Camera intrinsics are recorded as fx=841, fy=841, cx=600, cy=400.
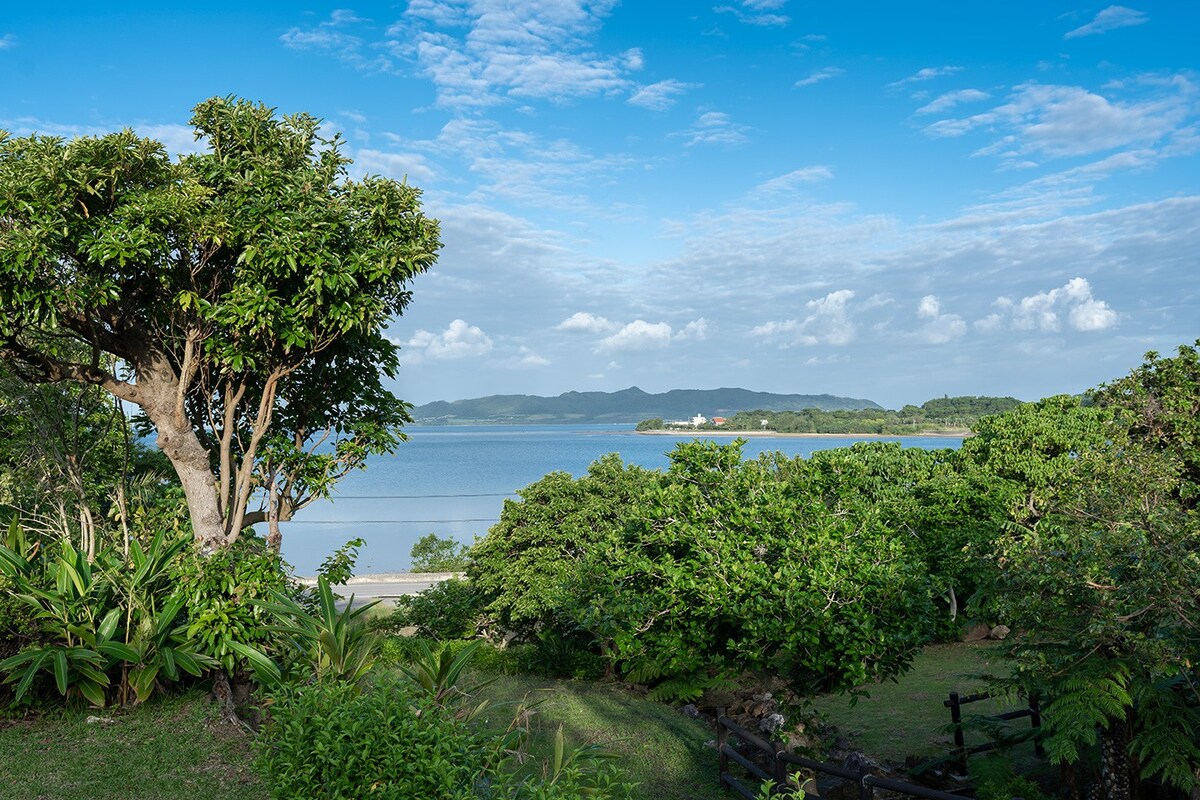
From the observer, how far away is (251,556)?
27.4ft

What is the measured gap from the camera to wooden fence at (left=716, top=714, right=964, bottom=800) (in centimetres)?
550

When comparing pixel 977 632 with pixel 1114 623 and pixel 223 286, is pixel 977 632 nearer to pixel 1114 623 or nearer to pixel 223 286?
pixel 1114 623

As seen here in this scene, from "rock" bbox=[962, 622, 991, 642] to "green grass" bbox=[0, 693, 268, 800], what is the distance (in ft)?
43.0

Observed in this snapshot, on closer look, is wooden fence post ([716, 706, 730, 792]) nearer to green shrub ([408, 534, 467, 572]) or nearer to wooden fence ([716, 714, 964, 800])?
wooden fence ([716, 714, 964, 800])

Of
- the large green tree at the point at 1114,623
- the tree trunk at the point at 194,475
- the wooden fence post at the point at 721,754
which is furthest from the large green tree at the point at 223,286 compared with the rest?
the large green tree at the point at 1114,623

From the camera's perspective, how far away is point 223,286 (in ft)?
28.3

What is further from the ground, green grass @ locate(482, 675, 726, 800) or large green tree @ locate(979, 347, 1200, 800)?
large green tree @ locate(979, 347, 1200, 800)

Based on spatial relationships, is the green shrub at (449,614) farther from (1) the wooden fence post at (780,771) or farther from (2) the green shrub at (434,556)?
(2) the green shrub at (434,556)

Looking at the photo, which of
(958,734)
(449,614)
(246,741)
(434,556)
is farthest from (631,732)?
(434,556)

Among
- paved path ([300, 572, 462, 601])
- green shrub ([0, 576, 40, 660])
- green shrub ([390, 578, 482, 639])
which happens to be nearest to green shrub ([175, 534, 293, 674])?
green shrub ([0, 576, 40, 660])

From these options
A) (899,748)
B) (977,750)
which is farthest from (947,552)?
(977,750)

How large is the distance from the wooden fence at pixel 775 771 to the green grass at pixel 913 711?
43.9 inches

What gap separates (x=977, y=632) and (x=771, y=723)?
9.04 meters

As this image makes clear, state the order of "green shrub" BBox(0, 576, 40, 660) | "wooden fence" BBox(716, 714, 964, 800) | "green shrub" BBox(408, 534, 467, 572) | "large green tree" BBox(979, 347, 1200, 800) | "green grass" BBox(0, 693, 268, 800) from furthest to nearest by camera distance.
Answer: "green shrub" BBox(408, 534, 467, 572)
"green shrub" BBox(0, 576, 40, 660)
"green grass" BBox(0, 693, 268, 800)
"wooden fence" BBox(716, 714, 964, 800)
"large green tree" BBox(979, 347, 1200, 800)
